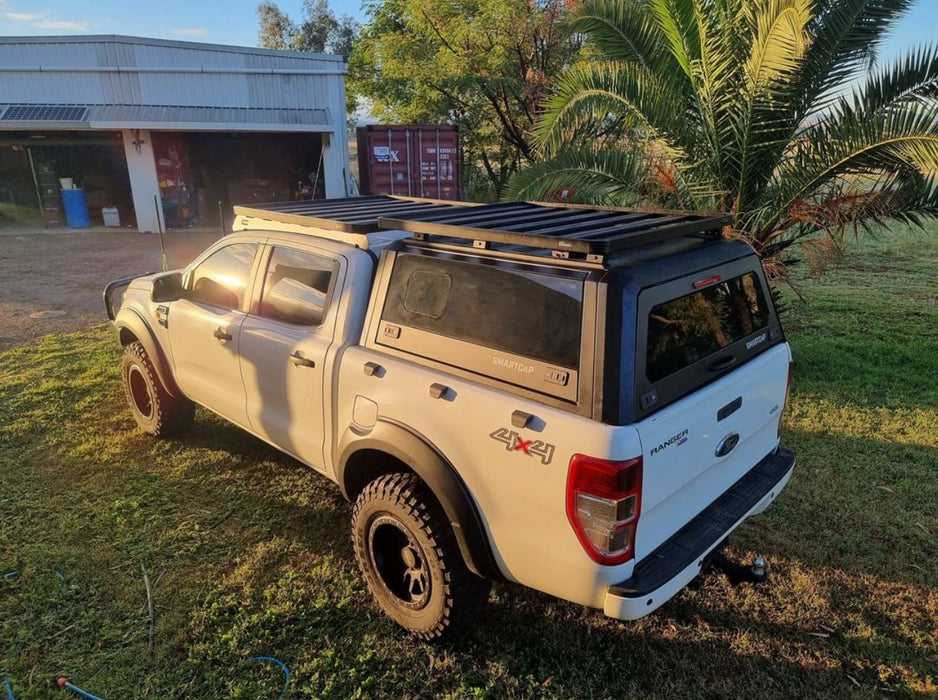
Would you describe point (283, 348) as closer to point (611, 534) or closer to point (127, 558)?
point (127, 558)

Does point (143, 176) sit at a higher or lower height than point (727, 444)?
higher

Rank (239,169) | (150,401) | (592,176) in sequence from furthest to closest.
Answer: (239,169), (592,176), (150,401)

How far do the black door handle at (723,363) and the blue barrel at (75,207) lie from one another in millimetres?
20278

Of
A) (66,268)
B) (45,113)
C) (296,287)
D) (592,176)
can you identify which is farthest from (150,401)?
(45,113)

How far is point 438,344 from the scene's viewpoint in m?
2.94

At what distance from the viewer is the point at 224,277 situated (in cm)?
427

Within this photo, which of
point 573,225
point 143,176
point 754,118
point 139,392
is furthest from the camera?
point 143,176

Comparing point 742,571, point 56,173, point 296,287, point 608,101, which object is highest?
point 608,101

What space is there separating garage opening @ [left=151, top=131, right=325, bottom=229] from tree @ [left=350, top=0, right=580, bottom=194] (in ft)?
11.4

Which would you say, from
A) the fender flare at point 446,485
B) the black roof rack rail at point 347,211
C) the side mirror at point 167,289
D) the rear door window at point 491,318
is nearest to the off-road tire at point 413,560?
the fender flare at point 446,485

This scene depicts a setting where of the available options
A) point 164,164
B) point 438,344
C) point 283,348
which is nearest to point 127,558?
point 283,348

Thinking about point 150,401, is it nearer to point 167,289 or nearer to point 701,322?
point 167,289

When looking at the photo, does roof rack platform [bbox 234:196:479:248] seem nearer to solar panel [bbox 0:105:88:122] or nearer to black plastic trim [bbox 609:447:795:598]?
black plastic trim [bbox 609:447:795:598]

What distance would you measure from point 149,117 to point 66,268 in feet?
20.8
